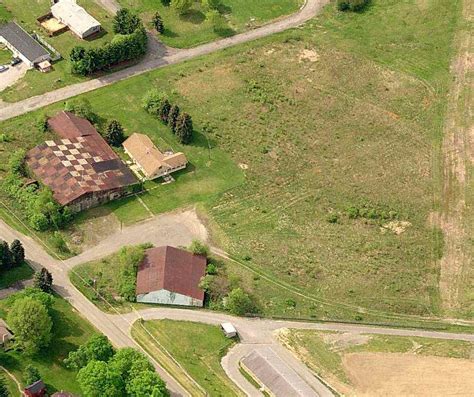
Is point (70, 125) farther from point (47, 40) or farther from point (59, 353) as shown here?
point (59, 353)

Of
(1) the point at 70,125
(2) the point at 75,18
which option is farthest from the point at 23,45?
(1) the point at 70,125

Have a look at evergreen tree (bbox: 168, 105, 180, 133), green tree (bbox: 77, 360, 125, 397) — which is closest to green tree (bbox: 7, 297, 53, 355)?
green tree (bbox: 77, 360, 125, 397)

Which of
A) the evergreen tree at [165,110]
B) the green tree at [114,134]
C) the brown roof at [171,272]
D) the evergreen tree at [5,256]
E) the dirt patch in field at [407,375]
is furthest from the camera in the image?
the evergreen tree at [165,110]

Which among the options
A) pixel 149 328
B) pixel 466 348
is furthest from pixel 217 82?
pixel 466 348

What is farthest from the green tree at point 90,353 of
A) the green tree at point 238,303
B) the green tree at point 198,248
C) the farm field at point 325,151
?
the farm field at point 325,151

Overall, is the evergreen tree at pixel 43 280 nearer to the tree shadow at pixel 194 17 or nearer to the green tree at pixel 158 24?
the green tree at pixel 158 24

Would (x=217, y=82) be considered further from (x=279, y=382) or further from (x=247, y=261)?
(x=279, y=382)

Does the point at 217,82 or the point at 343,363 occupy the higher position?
the point at 217,82
